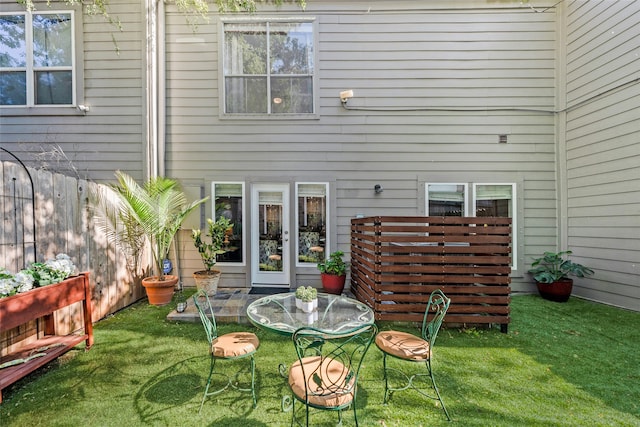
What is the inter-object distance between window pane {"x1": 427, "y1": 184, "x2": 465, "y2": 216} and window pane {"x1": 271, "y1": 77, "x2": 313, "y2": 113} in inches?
118

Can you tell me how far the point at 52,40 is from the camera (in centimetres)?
495

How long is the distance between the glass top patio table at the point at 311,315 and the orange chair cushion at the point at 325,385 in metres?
0.26

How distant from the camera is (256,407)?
2.10 m

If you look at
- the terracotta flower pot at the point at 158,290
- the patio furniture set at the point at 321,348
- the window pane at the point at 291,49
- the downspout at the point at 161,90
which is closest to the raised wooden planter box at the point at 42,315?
the terracotta flower pot at the point at 158,290

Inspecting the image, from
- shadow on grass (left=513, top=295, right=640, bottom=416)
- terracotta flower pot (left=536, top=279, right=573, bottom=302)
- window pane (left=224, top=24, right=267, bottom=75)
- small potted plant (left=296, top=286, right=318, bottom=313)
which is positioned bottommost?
shadow on grass (left=513, top=295, right=640, bottom=416)

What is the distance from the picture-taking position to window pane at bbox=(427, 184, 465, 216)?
203 inches

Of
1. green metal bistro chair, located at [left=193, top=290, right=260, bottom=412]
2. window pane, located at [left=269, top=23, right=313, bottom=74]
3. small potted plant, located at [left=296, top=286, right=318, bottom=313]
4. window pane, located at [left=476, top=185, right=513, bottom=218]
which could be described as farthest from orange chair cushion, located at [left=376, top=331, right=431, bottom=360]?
window pane, located at [left=269, top=23, right=313, bottom=74]

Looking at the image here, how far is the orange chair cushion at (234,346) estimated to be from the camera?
6.95 feet

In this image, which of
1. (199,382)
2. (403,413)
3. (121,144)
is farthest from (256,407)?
(121,144)

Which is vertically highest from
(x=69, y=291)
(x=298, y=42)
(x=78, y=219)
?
(x=298, y=42)

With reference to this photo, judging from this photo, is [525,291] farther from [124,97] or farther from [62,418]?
[124,97]

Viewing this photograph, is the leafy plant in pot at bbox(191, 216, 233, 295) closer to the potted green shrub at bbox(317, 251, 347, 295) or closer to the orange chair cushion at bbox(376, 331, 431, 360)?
the potted green shrub at bbox(317, 251, 347, 295)

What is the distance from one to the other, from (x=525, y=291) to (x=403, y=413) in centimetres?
449

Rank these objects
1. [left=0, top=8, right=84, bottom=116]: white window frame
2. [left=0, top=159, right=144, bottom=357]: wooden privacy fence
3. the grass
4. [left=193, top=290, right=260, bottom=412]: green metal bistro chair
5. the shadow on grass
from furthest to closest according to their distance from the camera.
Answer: [left=0, top=8, right=84, bottom=116]: white window frame
[left=0, top=159, right=144, bottom=357]: wooden privacy fence
the shadow on grass
[left=193, top=290, right=260, bottom=412]: green metal bistro chair
the grass
